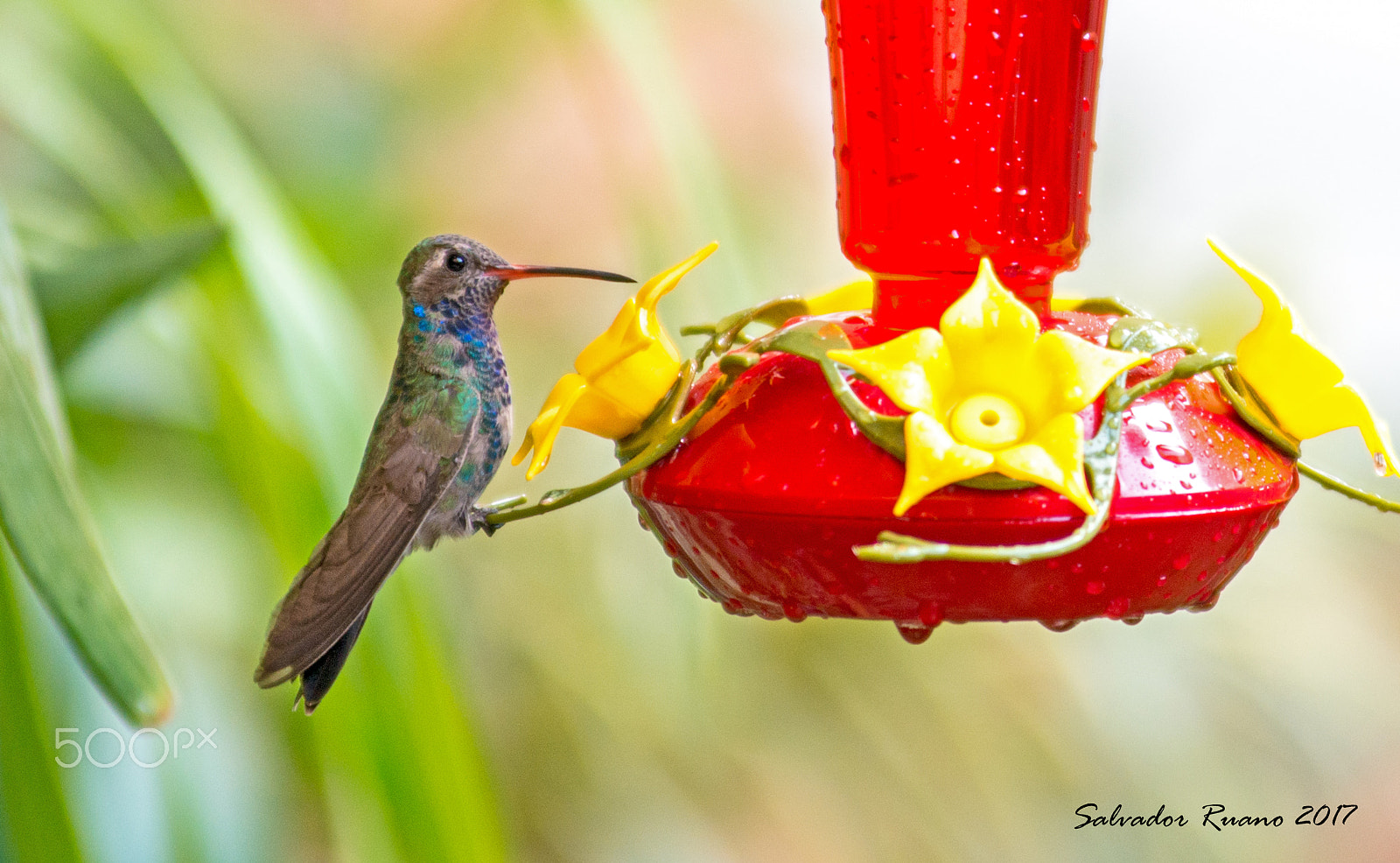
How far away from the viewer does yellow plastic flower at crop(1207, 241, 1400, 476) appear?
701 millimetres

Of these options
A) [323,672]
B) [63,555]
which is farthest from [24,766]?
[63,555]

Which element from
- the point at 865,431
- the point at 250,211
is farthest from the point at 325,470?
the point at 865,431

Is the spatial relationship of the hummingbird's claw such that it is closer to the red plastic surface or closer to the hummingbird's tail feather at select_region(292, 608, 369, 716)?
the hummingbird's tail feather at select_region(292, 608, 369, 716)

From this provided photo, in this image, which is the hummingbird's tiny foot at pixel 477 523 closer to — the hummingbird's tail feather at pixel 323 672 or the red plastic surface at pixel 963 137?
the hummingbird's tail feather at pixel 323 672

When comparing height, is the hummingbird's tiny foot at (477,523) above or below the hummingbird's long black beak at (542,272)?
below

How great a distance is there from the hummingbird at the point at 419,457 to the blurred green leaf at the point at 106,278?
229 mm

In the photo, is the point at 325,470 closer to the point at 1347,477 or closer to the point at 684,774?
the point at 684,774

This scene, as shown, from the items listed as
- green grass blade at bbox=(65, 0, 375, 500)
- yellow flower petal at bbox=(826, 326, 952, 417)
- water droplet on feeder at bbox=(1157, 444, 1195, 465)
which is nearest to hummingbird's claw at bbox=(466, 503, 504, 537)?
green grass blade at bbox=(65, 0, 375, 500)

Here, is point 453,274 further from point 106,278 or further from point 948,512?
point 948,512

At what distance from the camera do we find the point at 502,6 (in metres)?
2.12

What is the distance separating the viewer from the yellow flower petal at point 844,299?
37.8 inches

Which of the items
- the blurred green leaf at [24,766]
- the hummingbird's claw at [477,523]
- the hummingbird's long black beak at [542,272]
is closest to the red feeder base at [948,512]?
the hummingbird's long black beak at [542,272]

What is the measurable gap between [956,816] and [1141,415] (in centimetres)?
169

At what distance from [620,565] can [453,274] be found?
1079 mm
